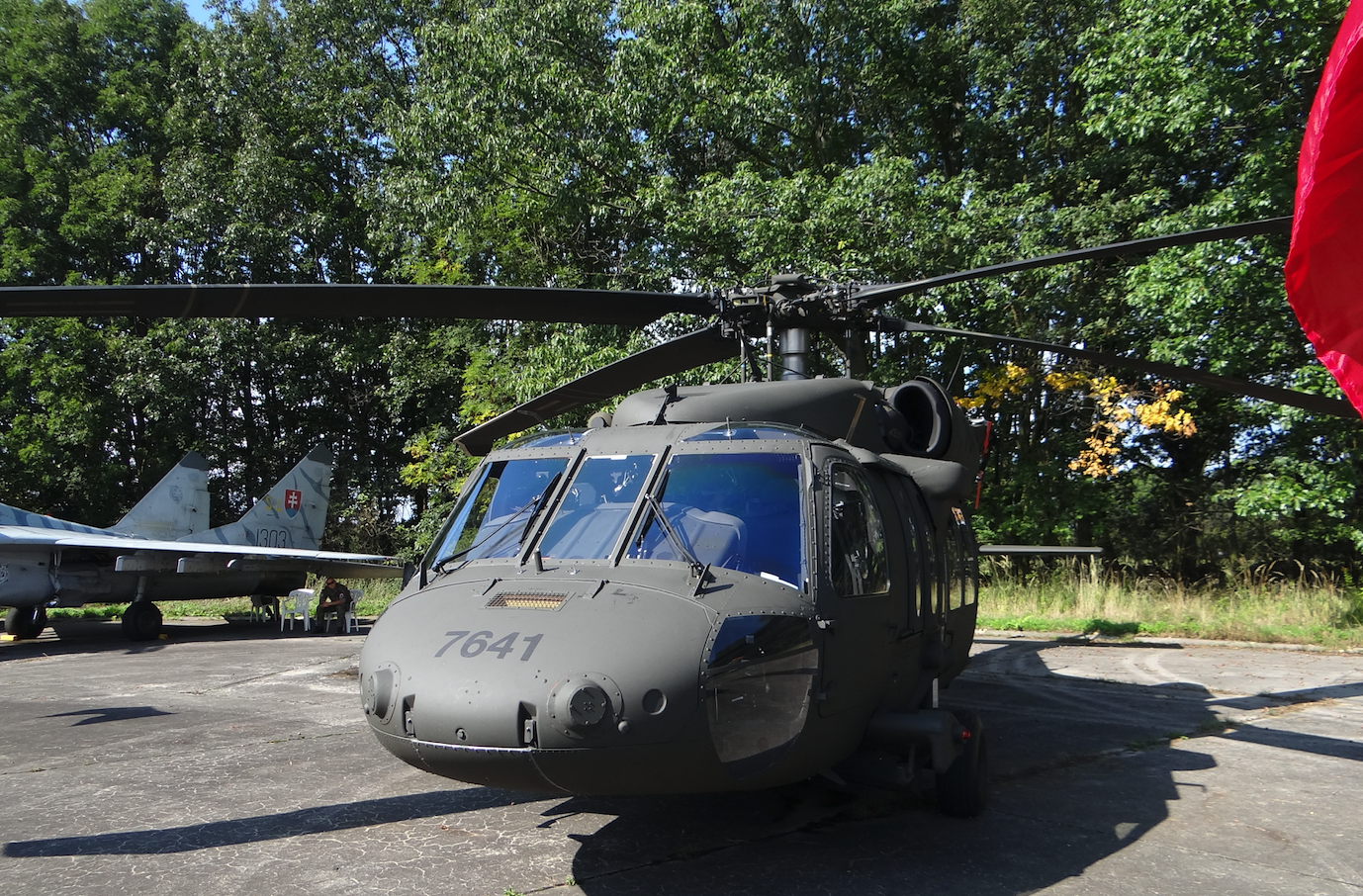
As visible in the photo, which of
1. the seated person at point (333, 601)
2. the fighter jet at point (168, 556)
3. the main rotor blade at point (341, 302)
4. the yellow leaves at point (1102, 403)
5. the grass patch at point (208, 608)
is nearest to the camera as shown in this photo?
the main rotor blade at point (341, 302)

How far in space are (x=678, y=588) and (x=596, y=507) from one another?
2.67ft

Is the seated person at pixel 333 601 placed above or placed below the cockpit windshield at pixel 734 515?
below

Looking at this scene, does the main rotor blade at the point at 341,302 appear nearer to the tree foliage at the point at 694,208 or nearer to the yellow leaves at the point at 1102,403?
the tree foliage at the point at 694,208

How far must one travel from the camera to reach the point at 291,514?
23.1 metres

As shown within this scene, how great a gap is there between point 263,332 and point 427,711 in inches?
1123

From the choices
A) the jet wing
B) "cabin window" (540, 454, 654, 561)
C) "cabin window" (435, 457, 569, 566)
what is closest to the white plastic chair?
the jet wing

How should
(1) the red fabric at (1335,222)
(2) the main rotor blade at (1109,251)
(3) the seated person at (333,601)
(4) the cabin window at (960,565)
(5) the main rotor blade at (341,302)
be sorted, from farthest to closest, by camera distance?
(3) the seated person at (333,601) → (4) the cabin window at (960,565) → (2) the main rotor blade at (1109,251) → (5) the main rotor blade at (341,302) → (1) the red fabric at (1335,222)

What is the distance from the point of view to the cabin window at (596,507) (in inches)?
168

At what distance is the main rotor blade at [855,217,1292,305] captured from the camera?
13.9 ft

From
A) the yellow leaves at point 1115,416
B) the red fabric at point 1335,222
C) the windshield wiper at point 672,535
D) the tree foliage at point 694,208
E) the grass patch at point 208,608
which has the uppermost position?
the tree foliage at point 694,208

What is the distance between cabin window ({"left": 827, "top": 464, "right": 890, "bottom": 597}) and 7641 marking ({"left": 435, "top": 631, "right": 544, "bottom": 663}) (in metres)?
1.40

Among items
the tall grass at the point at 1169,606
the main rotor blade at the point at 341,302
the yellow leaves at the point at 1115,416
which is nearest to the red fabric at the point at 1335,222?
the main rotor blade at the point at 341,302

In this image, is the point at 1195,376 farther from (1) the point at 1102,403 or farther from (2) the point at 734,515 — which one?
(1) the point at 1102,403

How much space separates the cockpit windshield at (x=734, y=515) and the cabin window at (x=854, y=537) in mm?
188
